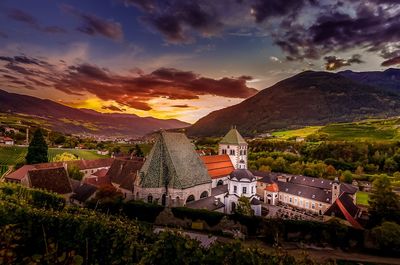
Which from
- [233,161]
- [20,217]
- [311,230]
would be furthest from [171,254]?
[233,161]

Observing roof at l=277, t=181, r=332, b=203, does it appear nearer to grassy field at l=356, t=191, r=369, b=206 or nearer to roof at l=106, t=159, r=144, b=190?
grassy field at l=356, t=191, r=369, b=206

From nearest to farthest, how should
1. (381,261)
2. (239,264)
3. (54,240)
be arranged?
1. (239,264)
2. (54,240)
3. (381,261)

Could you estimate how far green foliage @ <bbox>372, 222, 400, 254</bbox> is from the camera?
88.7ft

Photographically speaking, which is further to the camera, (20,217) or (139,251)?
(20,217)

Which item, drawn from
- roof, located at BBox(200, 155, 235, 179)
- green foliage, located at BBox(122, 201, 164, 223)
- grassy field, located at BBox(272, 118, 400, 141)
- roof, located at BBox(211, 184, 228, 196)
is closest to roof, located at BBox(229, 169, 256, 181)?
roof, located at BBox(211, 184, 228, 196)

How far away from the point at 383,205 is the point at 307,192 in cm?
1728

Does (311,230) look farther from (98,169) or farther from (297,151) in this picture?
(297,151)

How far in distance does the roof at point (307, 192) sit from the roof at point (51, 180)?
4163 centimetres

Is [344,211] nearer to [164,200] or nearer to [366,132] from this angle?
[164,200]

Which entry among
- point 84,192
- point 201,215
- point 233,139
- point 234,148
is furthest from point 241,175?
point 84,192

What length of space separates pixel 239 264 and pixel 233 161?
154ft

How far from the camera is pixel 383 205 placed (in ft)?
114

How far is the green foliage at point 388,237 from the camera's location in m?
27.0

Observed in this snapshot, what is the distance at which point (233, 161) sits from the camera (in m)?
56.3
